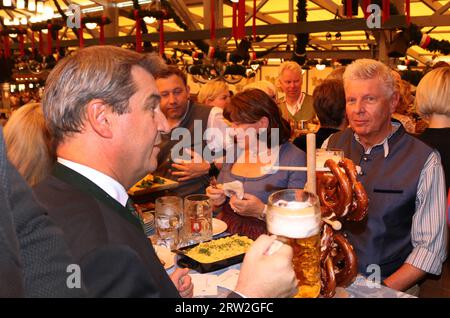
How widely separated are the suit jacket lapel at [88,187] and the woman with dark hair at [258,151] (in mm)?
1225

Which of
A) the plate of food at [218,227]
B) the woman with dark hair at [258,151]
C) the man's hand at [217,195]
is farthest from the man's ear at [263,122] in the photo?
the plate of food at [218,227]

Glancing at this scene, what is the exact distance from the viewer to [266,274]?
3.24 ft

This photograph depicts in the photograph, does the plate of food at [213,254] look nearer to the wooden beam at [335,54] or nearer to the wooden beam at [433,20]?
the wooden beam at [433,20]

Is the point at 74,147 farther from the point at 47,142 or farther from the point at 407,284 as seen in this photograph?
the point at 407,284

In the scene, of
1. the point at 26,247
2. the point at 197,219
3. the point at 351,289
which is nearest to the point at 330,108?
the point at 197,219

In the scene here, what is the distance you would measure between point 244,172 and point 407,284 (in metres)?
1.01

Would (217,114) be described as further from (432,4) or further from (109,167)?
(432,4)

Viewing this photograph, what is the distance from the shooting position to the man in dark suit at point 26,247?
0.55 m

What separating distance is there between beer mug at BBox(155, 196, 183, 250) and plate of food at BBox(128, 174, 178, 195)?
121 cm

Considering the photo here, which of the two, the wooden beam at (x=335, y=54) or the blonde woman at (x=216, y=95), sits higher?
the wooden beam at (x=335, y=54)

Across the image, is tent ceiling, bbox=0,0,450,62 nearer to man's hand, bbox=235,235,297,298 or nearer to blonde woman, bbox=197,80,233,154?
blonde woman, bbox=197,80,233,154

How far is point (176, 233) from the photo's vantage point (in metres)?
1.93

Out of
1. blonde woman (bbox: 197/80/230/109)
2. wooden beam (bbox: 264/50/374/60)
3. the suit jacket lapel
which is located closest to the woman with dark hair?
the suit jacket lapel

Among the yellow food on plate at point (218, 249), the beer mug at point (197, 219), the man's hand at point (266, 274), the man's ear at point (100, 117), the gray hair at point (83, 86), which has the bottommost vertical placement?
the yellow food on plate at point (218, 249)
